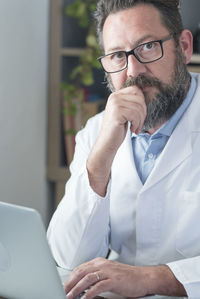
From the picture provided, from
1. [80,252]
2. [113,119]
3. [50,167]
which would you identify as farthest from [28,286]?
[50,167]

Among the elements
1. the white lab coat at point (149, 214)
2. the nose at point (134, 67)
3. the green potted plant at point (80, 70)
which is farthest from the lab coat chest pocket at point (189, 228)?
the green potted plant at point (80, 70)

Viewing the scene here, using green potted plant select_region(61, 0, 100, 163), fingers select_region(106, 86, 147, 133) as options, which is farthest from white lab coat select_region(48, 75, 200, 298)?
green potted plant select_region(61, 0, 100, 163)

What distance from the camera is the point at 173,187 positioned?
1.35 metres

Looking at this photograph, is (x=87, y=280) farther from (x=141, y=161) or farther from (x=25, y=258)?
(x=141, y=161)

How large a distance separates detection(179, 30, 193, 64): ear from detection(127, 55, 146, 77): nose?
0.67ft

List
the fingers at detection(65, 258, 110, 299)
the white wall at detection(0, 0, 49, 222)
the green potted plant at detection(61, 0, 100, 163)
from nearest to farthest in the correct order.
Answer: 1. the fingers at detection(65, 258, 110, 299)
2. the white wall at detection(0, 0, 49, 222)
3. the green potted plant at detection(61, 0, 100, 163)

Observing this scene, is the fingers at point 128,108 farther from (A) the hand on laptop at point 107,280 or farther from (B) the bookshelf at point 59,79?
(B) the bookshelf at point 59,79

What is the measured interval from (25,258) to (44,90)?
6.10 ft

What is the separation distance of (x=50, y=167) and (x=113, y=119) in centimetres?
147

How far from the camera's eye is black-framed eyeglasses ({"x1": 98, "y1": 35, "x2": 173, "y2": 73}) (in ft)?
4.49

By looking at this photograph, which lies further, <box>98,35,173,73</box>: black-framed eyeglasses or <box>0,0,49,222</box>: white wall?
<box>0,0,49,222</box>: white wall

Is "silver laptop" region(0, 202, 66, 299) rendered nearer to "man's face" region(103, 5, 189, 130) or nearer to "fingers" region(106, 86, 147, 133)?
"fingers" region(106, 86, 147, 133)

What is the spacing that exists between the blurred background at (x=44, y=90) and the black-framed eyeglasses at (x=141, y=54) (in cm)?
92

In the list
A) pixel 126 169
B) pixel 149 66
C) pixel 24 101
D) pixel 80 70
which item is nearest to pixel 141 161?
pixel 126 169
